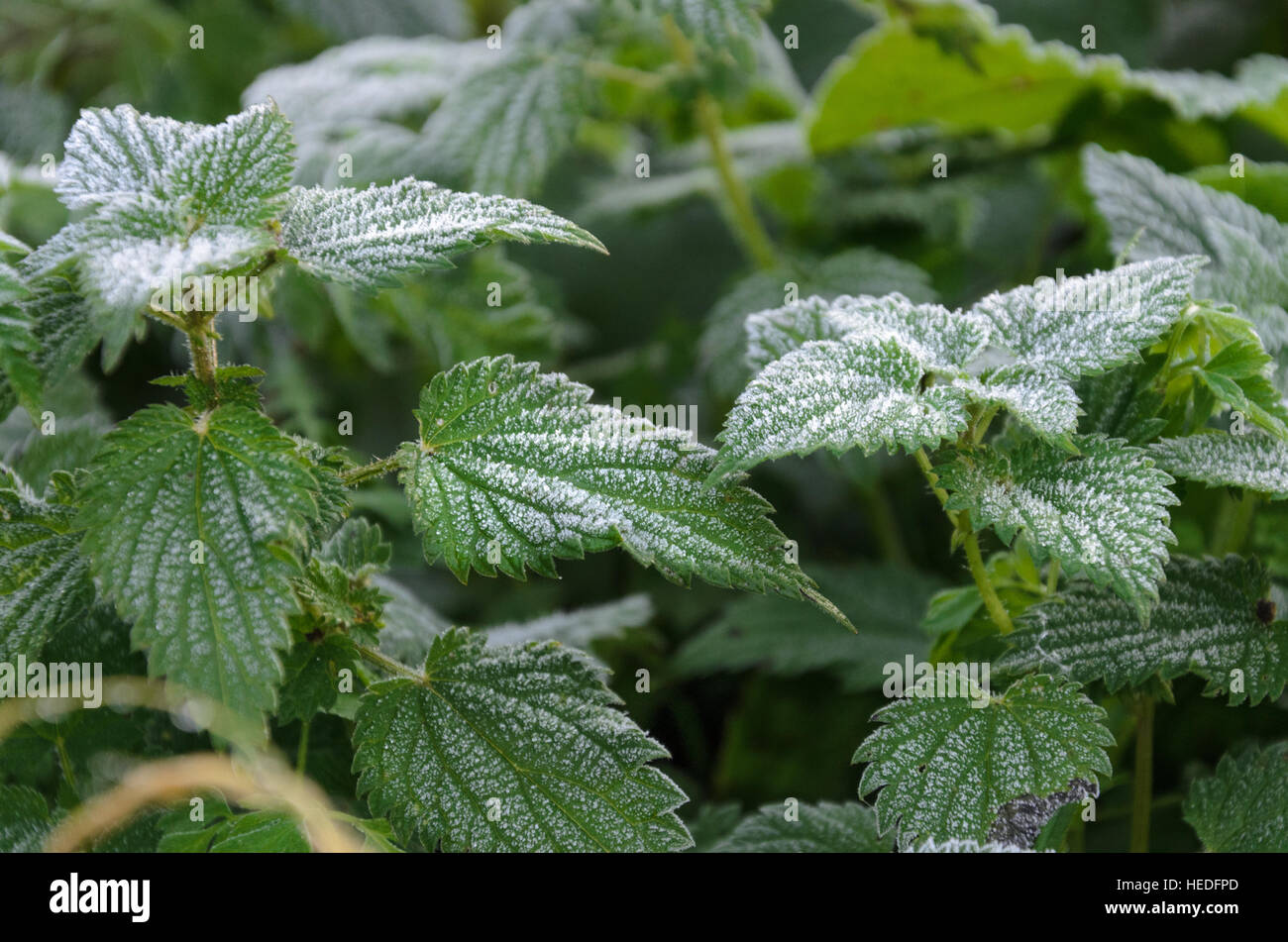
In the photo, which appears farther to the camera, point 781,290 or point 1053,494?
point 781,290

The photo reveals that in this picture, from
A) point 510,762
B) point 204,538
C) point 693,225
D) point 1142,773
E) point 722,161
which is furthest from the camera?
point 693,225

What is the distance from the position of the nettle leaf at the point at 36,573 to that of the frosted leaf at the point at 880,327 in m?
0.53

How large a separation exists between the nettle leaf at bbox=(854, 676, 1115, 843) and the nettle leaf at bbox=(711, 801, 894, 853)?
0.17 meters

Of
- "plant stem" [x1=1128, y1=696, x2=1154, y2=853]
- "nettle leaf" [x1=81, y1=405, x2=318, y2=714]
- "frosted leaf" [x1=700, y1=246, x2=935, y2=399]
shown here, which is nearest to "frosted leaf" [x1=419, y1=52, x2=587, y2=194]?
"frosted leaf" [x1=700, y1=246, x2=935, y2=399]

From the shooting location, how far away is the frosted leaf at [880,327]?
762 millimetres

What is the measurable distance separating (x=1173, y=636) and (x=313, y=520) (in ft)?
2.10

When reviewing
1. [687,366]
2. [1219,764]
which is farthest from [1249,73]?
[1219,764]

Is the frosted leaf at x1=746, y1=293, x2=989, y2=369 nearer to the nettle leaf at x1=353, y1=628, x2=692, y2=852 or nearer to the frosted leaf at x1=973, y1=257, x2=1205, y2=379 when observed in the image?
the frosted leaf at x1=973, y1=257, x2=1205, y2=379

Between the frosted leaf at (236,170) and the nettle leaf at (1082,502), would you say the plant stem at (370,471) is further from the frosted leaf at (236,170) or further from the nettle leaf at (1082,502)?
the nettle leaf at (1082,502)

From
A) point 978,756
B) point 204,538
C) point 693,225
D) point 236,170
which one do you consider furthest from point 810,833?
point 693,225

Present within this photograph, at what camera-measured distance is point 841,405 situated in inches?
27.5

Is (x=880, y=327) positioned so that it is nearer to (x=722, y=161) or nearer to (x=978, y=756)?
(x=978, y=756)
